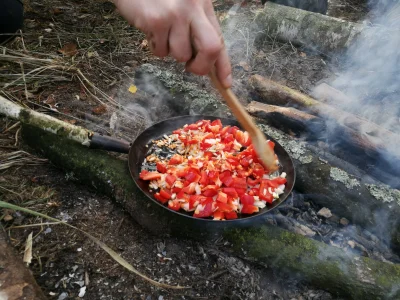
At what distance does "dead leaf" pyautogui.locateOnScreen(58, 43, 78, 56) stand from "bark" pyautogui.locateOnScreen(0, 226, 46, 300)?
3.32 meters

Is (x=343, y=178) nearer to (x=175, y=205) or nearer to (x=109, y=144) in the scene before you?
(x=175, y=205)

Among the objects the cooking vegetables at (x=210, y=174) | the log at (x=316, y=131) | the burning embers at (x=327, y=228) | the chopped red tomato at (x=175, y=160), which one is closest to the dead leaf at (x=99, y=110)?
the cooking vegetables at (x=210, y=174)

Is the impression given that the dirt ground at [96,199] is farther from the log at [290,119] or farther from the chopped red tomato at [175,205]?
the log at [290,119]

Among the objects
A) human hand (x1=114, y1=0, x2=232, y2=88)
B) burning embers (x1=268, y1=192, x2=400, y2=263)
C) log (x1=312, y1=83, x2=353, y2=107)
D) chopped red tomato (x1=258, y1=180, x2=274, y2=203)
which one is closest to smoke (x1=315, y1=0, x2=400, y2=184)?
log (x1=312, y1=83, x2=353, y2=107)

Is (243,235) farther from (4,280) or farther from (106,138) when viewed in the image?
(4,280)

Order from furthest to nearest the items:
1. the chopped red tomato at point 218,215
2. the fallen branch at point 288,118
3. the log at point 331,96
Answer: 1. the log at point 331,96
2. the fallen branch at point 288,118
3. the chopped red tomato at point 218,215

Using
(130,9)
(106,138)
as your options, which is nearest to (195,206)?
(106,138)

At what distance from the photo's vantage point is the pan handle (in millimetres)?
3094

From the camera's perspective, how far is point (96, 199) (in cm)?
323

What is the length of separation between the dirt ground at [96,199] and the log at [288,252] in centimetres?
13

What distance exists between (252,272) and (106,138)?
5.47 ft

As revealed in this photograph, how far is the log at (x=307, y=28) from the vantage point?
544cm

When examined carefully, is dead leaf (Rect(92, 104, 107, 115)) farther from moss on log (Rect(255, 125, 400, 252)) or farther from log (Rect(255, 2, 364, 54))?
log (Rect(255, 2, 364, 54))

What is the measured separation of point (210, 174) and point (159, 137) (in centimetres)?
79
